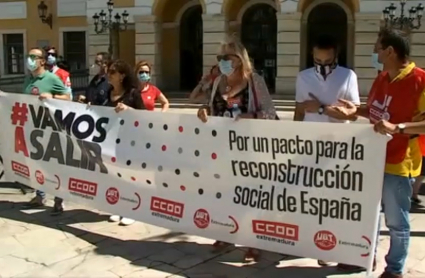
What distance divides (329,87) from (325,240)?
1220mm

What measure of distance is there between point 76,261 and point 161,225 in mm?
789

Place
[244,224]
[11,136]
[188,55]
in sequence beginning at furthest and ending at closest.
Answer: [188,55]
[11,136]
[244,224]

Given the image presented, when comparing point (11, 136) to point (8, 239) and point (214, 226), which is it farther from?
point (214, 226)

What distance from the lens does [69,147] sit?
5625 mm

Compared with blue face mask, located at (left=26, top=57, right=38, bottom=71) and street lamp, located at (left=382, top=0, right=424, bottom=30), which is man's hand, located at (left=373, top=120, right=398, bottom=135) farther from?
street lamp, located at (left=382, top=0, right=424, bottom=30)

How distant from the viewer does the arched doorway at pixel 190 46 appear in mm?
23969

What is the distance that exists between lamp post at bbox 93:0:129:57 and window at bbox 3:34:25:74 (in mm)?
6399

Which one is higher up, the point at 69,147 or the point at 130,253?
the point at 69,147

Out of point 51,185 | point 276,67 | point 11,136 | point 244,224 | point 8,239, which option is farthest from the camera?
point 276,67

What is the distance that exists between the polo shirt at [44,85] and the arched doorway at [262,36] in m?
16.6

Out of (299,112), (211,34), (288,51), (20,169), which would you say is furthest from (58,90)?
(211,34)

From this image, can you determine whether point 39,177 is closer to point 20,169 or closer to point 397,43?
point 20,169

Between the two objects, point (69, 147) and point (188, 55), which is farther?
point (188, 55)

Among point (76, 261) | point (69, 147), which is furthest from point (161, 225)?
point (69, 147)
